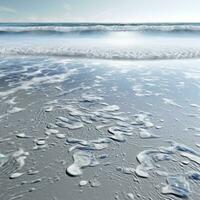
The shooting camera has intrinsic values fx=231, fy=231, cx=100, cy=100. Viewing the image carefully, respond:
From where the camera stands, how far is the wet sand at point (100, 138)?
2.38 metres

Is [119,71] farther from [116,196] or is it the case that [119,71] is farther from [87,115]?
[116,196]

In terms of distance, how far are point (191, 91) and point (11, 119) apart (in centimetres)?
402

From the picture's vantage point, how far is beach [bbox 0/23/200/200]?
2385 mm

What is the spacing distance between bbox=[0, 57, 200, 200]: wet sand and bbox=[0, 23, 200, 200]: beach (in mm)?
10

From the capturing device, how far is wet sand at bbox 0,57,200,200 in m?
2.38

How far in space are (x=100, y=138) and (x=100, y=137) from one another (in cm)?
3

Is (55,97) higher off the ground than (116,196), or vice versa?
(116,196)

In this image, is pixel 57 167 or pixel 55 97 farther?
pixel 55 97

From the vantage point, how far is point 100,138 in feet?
11.1

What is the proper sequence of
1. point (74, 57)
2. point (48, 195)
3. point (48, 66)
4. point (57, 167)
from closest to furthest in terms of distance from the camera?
point (48, 195), point (57, 167), point (48, 66), point (74, 57)

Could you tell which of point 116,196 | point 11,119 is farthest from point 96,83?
point 116,196

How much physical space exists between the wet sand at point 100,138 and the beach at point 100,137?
0.03 feet

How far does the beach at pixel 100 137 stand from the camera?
Answer: 2385 millimetres

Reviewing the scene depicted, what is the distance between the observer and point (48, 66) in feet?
28.7
